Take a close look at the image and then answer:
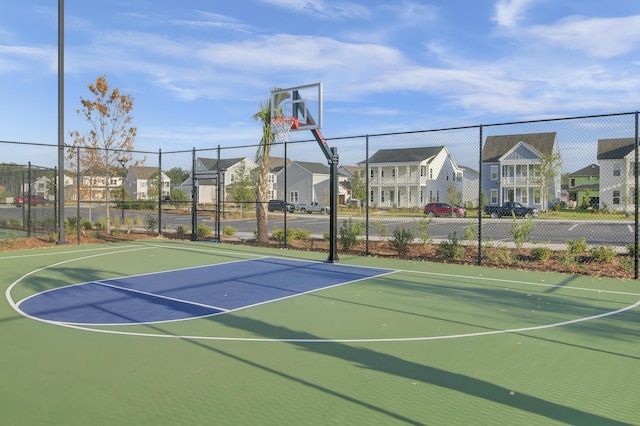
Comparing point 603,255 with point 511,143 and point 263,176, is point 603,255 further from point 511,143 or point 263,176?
point 511,143

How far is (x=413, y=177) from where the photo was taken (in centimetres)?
3272

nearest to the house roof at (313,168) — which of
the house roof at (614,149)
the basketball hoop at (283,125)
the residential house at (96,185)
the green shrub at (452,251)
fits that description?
the residential house at (96,185)

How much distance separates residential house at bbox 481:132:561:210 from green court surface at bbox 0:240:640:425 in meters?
17.1

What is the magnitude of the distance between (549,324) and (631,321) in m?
1.13

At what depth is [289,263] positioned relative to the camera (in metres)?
11.5

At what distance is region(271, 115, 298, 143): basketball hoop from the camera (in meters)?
12.5

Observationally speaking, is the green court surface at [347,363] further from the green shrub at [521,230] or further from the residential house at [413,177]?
the residential house at [413,177]

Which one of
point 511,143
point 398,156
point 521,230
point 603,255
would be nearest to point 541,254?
point 521,230

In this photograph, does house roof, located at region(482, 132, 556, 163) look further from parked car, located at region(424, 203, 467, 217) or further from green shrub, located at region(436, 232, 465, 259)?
green shrub, located at region(436, 232, 465, 259)

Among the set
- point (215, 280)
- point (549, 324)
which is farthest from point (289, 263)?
point (549, 324)

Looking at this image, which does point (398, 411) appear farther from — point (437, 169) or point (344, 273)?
point (437, 169)

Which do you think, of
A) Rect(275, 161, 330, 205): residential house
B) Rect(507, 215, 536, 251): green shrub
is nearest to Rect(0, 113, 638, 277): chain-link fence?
Rect(507, 215, 536, 251): green shrub

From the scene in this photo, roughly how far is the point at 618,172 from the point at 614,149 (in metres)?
1.59

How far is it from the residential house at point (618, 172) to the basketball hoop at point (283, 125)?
8599 mm
